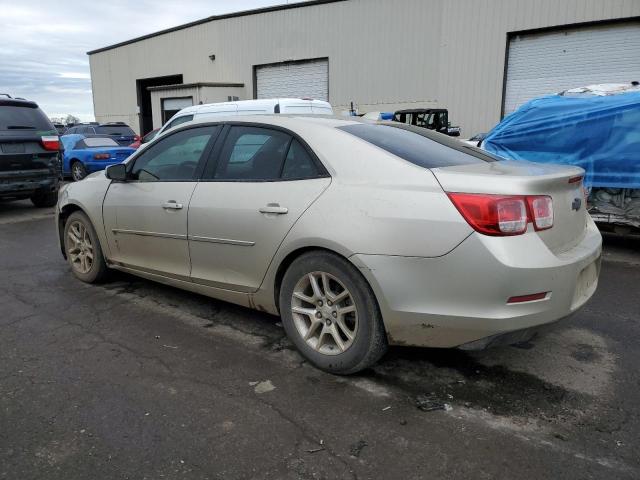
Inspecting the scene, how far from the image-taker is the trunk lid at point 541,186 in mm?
2727

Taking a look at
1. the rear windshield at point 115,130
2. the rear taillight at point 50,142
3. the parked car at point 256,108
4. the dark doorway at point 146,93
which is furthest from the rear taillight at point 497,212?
the dark doorway at point 146,93

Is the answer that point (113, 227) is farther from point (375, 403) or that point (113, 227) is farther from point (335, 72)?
point (335, 72)

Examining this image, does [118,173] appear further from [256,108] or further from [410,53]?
[410,53]

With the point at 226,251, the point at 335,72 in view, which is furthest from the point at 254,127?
the point at 335,72

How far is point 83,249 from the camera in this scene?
5.14 m

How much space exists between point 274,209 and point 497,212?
1.35 m

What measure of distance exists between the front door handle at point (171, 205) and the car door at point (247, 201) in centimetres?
14

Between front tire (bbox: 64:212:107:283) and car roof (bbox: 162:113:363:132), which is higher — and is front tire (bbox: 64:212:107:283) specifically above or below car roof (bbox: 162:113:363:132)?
below

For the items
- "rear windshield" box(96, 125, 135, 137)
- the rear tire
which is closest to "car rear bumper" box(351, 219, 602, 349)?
the rear tire

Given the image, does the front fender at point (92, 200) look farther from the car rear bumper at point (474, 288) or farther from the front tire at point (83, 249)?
the car rear bumper at point (474, 288)

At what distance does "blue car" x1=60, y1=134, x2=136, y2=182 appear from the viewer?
14172mm

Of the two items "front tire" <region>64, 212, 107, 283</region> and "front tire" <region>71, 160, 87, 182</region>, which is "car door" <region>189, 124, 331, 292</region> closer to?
"front tire" <region>64, 212, 107, 283</region>

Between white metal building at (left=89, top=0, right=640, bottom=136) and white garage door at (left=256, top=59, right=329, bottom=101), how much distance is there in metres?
0.05

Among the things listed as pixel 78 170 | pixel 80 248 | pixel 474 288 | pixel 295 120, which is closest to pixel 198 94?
pixel 78 170
